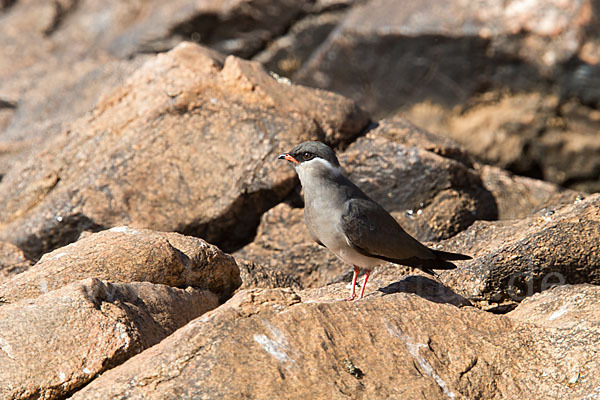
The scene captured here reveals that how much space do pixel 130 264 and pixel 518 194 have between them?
5.30 metres

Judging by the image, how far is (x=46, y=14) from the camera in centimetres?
1608

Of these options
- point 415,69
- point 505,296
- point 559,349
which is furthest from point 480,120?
point 559,349

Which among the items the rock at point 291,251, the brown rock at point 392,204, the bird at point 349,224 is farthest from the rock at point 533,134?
the bird at point 349,224

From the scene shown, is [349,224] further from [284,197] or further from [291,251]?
[284,197]

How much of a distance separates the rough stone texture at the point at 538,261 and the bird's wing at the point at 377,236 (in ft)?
1.44

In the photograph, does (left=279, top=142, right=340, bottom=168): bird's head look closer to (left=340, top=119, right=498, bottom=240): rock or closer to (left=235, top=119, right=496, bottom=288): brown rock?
(left=235, top=119, right=496, bottom=288): brown rock

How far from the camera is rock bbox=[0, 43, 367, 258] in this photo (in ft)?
26.7

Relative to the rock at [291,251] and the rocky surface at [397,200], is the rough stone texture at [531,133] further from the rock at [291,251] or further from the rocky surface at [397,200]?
the rock at [291,251]

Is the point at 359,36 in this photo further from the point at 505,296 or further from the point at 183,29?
the point at 505,296

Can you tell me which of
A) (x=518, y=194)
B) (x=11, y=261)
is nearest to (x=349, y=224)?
(x=518, y=194)

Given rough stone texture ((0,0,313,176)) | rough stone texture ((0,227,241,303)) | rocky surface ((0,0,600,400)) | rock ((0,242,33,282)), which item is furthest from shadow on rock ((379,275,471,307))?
rough stone texture ((0,0,313,176))

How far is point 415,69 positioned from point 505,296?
6862 millimetres

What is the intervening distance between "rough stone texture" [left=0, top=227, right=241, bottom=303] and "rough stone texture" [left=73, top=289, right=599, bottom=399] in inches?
50.8

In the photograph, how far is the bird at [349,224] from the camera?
6.25 metres
